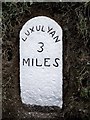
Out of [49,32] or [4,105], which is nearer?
[49,32]

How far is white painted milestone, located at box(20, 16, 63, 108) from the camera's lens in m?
2.22

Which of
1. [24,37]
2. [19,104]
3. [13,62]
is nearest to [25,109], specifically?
[19,104]

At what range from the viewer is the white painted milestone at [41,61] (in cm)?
222

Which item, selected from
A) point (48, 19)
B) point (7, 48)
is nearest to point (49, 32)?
point (48, 19)

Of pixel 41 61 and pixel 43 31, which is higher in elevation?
pixel 43 31

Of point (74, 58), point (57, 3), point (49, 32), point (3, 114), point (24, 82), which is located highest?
point (57, 3)

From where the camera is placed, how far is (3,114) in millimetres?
2355

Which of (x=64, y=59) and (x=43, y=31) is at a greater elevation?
(x=43, y=31)

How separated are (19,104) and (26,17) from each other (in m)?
0.51

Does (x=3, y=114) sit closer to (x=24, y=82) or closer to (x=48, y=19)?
(x=24, y=82)

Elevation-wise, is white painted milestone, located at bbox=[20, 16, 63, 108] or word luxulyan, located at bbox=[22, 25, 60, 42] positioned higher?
word luxulyan, located at bbox=[22, 25, 60, 42]

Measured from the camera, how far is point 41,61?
2.23 meters

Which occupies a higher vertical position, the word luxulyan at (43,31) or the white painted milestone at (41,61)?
the word luxulyan at (43,31)

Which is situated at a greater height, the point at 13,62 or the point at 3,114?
the point at 13,62
